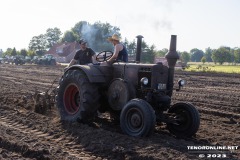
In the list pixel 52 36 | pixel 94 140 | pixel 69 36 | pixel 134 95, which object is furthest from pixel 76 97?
pixel 52 36

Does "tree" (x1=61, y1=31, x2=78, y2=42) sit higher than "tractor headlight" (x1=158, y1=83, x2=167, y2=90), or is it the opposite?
"tree" (x1=61, y1=31, x2=78, y2=42)

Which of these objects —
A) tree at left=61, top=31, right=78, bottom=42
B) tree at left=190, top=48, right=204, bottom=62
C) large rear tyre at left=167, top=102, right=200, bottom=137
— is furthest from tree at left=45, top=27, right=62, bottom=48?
large rear tyre at left=167, top=102, right=200, bottom=137

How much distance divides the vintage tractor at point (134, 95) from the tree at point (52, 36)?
3654 inches

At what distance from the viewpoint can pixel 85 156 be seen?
5.57 metres

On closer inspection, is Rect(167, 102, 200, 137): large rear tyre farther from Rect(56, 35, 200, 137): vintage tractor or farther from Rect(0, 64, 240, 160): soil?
Rect(0, 64, 240, 160): soil

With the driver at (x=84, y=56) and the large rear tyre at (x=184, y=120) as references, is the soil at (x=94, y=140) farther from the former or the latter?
the driver at (x=84, y=56)

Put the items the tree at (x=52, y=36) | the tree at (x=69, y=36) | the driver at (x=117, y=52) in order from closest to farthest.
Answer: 1. the driver at (x=117, y=52)
2. the tree at (x=69, y=36)
3. the tree at (x=52, y=36)

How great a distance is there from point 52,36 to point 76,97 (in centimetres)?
9450

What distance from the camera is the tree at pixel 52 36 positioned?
99.0 m

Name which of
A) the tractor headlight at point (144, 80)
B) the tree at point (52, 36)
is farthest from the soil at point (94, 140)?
the tree at point (52, 36)

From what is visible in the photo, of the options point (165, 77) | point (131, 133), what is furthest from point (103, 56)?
point (131, 133)

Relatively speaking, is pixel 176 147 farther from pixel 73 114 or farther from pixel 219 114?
pixel 219 114

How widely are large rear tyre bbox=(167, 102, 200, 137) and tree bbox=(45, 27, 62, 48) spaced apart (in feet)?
307

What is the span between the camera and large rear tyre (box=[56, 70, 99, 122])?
24.5 ft
